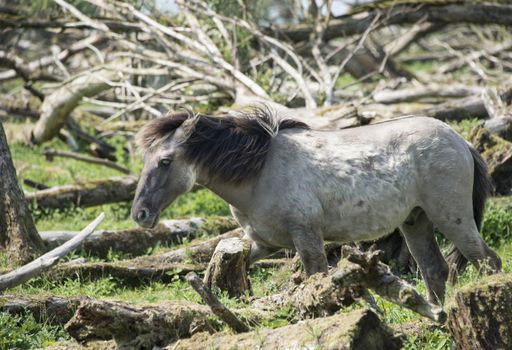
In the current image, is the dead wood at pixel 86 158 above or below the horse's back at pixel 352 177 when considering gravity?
below

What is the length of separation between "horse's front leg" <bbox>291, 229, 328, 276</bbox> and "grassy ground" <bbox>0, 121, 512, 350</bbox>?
67cm

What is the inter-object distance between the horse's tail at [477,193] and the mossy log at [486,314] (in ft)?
8.33

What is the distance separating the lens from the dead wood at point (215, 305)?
5684 millimetres

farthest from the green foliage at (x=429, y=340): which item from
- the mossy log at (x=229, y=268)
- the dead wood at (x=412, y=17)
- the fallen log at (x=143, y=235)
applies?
the dead wood at (x=412, y=17)

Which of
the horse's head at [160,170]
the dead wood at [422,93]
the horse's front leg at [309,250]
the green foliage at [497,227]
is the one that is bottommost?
the dead wood at [422,93]

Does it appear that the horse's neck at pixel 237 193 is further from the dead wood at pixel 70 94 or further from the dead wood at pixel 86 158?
the dead wood at pixel 70 94

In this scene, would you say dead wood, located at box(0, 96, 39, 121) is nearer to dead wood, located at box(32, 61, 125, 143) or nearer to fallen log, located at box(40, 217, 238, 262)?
dead wood, located at box(32, 61, 125, 143)

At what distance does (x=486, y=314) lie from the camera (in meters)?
5.57

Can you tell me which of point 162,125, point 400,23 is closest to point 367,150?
point 162,125

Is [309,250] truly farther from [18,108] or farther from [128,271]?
[18,108]

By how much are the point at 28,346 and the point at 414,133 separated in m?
3.97

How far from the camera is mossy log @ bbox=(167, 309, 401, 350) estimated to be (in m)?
5.26

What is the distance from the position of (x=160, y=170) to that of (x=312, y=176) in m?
1.39

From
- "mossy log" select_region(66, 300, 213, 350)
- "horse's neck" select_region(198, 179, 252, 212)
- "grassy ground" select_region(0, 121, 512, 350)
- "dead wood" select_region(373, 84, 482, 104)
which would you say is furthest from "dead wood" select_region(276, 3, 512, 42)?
"mossy log" select_region(66, 300, 213, 350)
